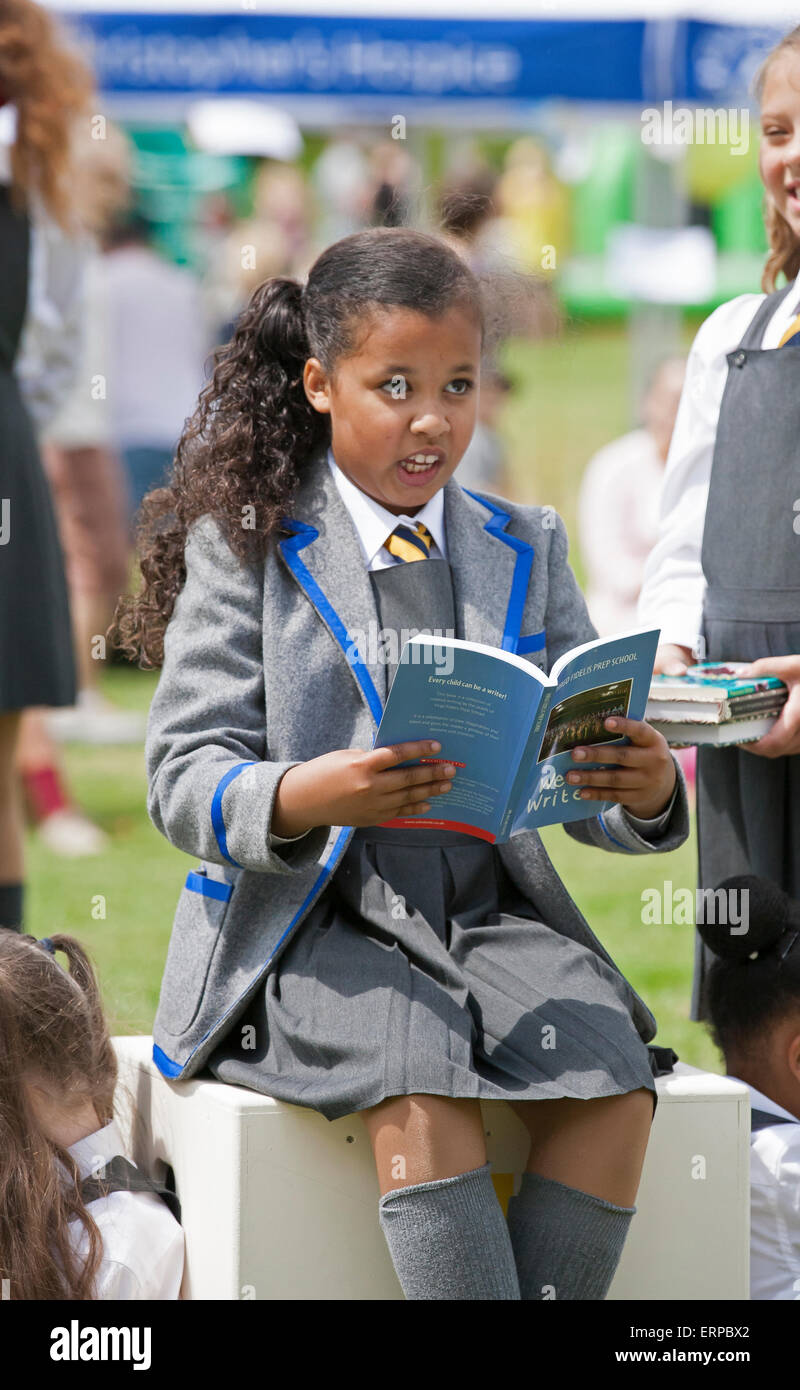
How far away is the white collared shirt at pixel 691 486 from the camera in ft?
8.75

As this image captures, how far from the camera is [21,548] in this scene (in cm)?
355

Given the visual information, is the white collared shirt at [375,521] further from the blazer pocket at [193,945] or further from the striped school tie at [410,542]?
the blazer pocket at [193,945]

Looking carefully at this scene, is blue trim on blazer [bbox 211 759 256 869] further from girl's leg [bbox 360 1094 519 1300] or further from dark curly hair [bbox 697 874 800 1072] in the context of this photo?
dark curly hair [bbox 697 874 800 1072]

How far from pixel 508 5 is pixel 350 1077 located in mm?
4907

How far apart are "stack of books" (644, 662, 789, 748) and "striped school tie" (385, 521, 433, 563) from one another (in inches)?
14.3

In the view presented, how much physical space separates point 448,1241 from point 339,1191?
196 millimetres

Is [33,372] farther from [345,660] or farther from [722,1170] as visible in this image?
[722,1170]

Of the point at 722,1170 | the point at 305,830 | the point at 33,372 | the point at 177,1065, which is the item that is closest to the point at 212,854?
the point at 305,830

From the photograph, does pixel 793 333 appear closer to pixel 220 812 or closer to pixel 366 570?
pixel 366 570

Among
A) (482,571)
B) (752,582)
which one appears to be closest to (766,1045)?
(752,582)

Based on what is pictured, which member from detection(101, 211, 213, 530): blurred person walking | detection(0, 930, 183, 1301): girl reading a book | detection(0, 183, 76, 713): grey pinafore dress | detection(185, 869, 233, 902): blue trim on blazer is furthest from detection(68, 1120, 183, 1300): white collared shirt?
detection(101, 211, 213, 530): blurred person walking

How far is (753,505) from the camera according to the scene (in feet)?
8.37

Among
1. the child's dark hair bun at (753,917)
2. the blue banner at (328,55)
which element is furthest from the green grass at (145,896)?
the blue banner at (328,55)

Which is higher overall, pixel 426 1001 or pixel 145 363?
pixel 145 363
